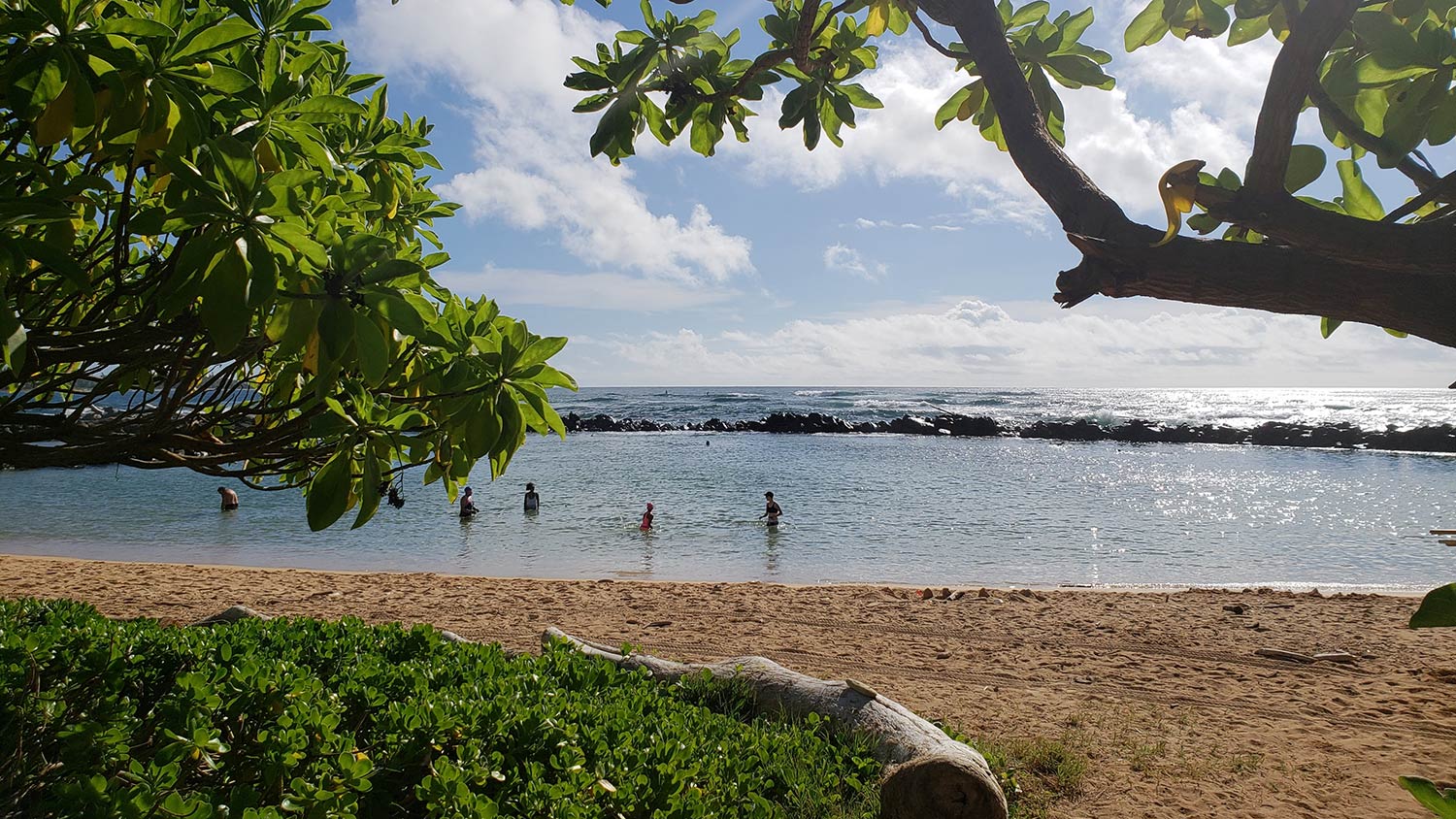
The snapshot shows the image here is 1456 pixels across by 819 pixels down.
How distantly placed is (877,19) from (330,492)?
187 centimetres

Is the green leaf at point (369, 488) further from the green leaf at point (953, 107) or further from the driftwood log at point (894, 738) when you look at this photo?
the driftwood log at point (894, 738)

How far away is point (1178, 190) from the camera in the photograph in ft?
3.15

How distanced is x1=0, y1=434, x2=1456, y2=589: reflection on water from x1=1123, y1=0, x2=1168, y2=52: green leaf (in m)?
12.3

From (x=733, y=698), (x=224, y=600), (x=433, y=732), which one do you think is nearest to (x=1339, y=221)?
(x=433, y=732)

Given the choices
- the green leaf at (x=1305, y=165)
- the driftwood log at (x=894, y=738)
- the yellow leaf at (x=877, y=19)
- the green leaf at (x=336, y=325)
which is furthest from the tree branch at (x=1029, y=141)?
the driftwood log at (x=894, y=738)

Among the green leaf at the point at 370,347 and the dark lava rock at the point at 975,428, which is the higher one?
the green leaf at the point at 370,347

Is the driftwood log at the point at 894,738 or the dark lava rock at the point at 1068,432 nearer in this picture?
the driftwood log at the point at 894,738

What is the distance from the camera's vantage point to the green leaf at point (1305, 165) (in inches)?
44.4

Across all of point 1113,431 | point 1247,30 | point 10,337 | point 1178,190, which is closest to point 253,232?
point 10,337

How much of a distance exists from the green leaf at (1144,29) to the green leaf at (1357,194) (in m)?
0.45

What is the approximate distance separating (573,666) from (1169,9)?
12.8 feet

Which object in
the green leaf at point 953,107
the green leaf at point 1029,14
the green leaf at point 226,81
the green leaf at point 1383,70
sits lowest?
the green leaf at point 1383,70

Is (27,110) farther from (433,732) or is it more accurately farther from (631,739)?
(631,739)

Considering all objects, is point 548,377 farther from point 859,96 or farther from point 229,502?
point 229,502
